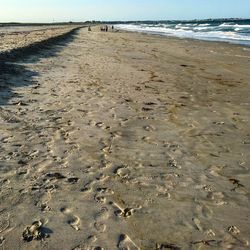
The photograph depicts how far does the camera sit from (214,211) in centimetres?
438

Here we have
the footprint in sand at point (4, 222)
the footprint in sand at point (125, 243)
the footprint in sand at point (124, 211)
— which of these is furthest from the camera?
the footprint in sand at point (124, 211)

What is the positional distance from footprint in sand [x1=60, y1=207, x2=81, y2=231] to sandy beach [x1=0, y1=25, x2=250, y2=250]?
0.4 inches

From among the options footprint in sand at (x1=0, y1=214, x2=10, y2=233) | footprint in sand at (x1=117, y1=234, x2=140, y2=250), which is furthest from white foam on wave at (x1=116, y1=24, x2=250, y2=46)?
footprint in sand at (x1=0, y1=214, x2=10, y2=233)

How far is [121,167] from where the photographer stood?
548 centimetres

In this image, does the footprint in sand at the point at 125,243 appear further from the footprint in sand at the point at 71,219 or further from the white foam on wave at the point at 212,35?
the white foam on wave at the point at 212,35

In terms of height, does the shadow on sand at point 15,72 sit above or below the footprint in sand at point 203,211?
below

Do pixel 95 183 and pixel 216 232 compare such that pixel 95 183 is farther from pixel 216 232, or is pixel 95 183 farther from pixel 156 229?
pixel 216 232

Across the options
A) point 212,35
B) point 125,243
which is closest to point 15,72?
point 125,243

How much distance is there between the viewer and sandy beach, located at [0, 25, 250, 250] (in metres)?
3.92

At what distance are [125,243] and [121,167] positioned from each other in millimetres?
1808

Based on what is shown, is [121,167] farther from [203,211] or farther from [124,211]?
[203,211]

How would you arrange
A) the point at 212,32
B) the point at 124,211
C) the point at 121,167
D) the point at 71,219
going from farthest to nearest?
the point at 212,32, the point at 121,167, the point at 124,211, the point at 71,219

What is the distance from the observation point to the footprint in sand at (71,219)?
4.01 meters

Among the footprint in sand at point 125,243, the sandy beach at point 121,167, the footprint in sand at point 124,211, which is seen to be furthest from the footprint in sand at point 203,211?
the footprint in sand at point 125,243
